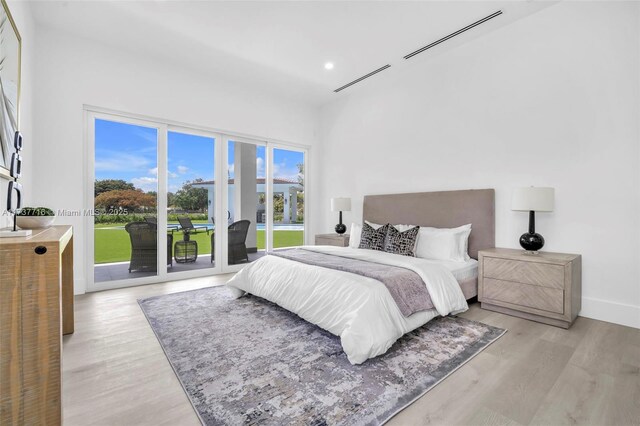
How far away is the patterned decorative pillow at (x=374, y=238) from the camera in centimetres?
398

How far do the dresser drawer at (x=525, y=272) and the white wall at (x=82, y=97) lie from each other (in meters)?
4.22

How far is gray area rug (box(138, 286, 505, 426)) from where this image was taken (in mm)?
1615

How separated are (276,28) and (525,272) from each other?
3.70 m

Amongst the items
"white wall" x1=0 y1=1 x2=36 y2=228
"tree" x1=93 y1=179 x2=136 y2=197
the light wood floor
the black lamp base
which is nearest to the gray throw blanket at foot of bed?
the light wood floor

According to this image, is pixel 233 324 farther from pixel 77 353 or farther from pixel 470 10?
pixel 470 10

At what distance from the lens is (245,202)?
5234 millimetres

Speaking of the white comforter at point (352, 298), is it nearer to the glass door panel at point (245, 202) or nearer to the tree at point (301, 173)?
the glass door panel at point (245, 202)

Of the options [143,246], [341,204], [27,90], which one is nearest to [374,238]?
[341,204]

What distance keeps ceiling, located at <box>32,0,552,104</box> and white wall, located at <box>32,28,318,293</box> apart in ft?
0.65

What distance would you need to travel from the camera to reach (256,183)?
5371 millimetres

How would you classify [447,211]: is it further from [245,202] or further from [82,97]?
[82,97]

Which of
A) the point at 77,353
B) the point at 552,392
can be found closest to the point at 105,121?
the point at 77,353

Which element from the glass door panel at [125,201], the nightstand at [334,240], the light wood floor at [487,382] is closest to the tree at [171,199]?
the glass door panel at [125,201]

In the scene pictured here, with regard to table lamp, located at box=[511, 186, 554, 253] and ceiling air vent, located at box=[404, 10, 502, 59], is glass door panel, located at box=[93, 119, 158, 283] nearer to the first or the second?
ceiling air vent, located at box=[404, 10, 502, 59]
